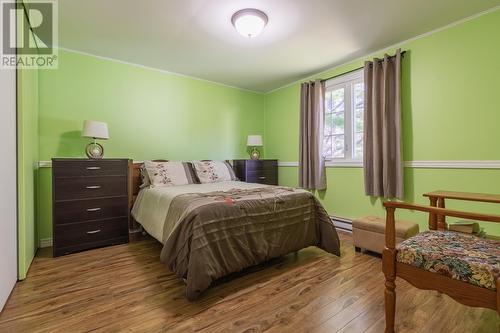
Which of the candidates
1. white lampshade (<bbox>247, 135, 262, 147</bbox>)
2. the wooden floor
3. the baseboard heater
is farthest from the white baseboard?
the baseboard heater

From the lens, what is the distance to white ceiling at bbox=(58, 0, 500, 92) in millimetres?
2107

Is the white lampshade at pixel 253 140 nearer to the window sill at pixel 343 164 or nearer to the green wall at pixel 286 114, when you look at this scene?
the green wall at pixel 286 114

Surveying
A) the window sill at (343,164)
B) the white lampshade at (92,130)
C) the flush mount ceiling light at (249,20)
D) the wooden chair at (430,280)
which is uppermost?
the flush mount ceiling light at (249,20)

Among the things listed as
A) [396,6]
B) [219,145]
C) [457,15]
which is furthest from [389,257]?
[219,145]

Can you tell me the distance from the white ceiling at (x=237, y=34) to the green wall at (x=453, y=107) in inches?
7.6

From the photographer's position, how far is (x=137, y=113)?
3.37 metres

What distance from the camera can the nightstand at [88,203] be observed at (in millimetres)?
2461

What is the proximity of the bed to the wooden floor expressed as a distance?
0.55 feet

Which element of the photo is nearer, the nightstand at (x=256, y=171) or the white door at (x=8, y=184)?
the white door at (x=8, y=184)

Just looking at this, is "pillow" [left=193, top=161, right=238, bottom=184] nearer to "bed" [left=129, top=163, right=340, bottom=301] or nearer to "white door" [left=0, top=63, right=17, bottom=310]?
"bed" [left=129, top=163, right=340, bottom=301]

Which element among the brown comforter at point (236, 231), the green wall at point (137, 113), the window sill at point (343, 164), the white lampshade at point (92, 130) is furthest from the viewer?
the window sill at point (343, 164)

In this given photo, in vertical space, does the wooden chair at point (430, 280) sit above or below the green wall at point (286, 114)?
below

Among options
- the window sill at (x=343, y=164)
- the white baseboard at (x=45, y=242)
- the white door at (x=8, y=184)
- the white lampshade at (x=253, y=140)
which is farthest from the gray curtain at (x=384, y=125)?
the white baseboard at (x=45, y=242)

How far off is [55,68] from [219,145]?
2.32m
